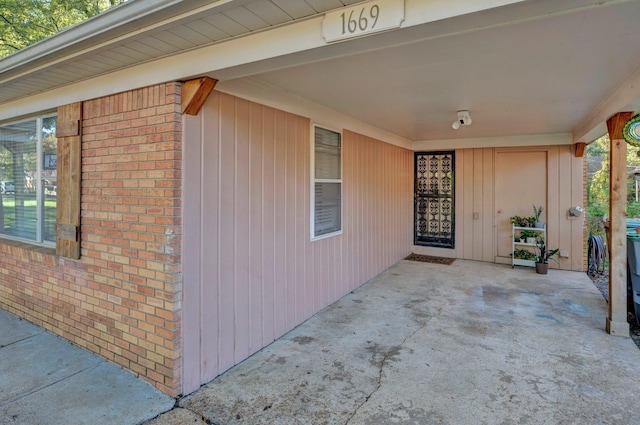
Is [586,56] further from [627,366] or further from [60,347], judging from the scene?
[60,347]

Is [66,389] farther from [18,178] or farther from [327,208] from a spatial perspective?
[327,208]

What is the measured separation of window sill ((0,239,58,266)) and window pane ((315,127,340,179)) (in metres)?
2.89

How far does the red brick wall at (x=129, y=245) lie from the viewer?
2.55 meters

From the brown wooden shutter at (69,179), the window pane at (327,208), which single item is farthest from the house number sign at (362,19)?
the brown wooden shutter at (69,179)

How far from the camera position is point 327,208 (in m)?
4.51

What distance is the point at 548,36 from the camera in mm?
2191

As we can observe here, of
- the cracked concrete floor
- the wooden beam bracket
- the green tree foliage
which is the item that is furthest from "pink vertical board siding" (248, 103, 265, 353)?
the green tree foliage

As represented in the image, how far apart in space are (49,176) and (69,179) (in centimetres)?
69

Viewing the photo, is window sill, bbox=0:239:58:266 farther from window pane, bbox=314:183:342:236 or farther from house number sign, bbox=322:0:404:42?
house number sign, bbox=322:0:404:42

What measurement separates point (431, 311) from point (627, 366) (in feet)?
6.10

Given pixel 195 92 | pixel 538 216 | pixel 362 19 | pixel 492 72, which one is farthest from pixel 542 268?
pixel 195 92

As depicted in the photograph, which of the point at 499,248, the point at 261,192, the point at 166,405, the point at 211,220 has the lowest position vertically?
the point at 166,405

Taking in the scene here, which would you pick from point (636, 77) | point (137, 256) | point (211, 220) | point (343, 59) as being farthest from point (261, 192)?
point (636, 77)

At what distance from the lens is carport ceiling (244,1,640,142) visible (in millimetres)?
2092
